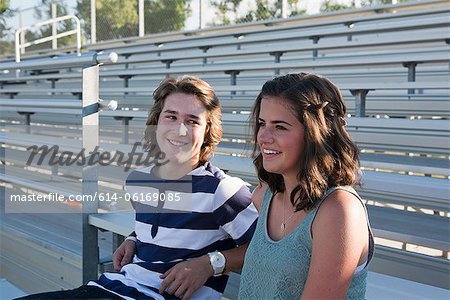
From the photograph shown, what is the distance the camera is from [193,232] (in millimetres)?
1411

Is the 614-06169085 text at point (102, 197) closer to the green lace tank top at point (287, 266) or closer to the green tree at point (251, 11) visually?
the green lace tank top at point (287, 266)

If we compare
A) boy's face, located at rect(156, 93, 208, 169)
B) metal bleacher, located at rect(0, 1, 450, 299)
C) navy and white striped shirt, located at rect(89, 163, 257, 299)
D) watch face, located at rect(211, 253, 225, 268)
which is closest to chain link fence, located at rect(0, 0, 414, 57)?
metal bleacher, located at rect(0, 1, 450, 299)

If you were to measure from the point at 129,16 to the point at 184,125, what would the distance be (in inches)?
277

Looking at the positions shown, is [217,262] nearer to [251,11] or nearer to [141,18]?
[251,11]

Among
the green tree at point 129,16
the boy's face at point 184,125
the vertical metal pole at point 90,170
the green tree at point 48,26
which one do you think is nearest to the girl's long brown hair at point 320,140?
the boy's face at point 184,125

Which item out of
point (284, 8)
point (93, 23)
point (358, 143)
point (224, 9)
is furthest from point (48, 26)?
point (358, 143)

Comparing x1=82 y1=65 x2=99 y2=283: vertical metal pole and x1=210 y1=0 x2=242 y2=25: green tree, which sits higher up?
x1=210 y1=0 x2=242 y2=25: green tree

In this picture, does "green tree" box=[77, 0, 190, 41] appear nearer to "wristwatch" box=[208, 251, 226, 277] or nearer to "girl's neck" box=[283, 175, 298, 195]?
"wristwatch" box=[208, 251, 226, 277]

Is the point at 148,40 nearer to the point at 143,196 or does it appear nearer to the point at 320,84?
the point at 143,196

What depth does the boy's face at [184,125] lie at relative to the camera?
1507mm

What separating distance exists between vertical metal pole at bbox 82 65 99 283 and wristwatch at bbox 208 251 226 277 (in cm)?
72

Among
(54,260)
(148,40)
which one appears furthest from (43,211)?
(148,40)

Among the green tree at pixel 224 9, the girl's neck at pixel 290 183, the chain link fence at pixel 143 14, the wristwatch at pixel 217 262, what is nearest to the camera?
the girl's neck at pixel 290 183

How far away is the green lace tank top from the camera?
3.39 feet
